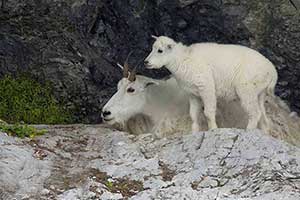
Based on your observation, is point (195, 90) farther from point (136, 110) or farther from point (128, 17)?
point (128, 17)

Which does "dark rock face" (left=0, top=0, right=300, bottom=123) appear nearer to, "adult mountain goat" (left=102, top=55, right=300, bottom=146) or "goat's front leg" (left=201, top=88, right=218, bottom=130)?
"adult mountain goat" (left=102, top=55, right=300, bottom=146)

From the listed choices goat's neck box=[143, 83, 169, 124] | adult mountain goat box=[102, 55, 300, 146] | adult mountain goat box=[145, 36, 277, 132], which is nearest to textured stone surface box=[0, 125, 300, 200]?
adult mountain goat box=[145, 36, 277, 132]

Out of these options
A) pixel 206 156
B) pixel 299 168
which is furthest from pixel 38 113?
pixel 299 168

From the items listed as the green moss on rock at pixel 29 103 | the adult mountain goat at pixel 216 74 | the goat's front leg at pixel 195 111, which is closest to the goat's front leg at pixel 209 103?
the adult mountain goat at pixel 216 74

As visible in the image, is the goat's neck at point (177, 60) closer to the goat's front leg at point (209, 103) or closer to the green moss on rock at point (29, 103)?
the goat's front leg at point (209, 103)

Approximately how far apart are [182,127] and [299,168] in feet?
9.63

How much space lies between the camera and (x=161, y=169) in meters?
10.2

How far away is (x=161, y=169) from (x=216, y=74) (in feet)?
6.12

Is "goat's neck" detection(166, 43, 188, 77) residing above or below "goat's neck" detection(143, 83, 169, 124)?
above

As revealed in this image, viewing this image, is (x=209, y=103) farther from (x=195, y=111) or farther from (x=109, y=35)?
(x=109, y=35)

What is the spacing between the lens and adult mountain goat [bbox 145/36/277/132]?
37.1 ft

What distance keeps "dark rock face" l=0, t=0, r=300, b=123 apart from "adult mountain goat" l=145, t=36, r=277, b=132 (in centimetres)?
155

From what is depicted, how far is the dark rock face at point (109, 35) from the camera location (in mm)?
13133

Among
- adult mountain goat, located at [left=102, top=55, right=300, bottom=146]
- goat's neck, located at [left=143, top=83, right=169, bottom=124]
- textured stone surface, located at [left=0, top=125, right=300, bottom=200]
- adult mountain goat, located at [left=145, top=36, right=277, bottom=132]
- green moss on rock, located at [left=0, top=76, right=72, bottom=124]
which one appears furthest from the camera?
green moss on rock, located at [left=0, top=76, right=72, bottom=124]
